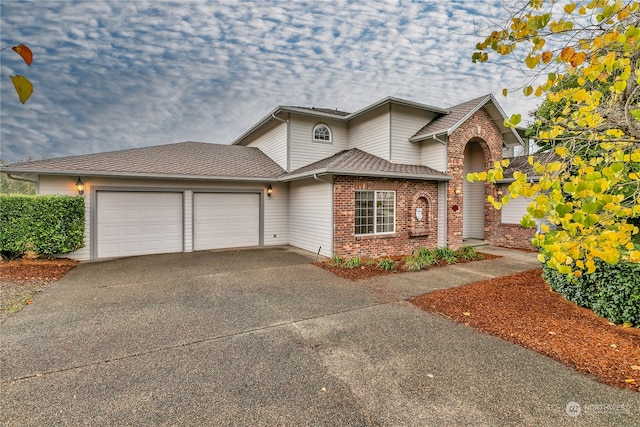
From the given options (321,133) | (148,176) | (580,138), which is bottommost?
(580,138)

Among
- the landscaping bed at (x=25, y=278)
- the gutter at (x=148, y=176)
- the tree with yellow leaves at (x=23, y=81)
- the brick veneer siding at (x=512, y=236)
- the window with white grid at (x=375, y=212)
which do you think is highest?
the gutter at (x=148, y=176)

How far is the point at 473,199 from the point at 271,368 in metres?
13.7

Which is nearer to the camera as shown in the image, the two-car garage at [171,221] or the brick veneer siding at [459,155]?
the two-car garage at [171,221]

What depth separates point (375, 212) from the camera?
10.3m

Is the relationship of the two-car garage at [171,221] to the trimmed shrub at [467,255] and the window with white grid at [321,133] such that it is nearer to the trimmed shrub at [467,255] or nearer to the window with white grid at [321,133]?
the window with white grid at [321,133]

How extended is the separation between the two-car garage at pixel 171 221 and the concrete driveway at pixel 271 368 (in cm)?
438

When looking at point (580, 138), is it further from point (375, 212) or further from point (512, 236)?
point (512, 236)

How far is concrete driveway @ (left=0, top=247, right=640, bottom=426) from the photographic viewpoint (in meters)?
2.62

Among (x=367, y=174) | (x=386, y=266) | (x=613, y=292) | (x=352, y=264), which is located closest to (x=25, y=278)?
(x=352, y=264)

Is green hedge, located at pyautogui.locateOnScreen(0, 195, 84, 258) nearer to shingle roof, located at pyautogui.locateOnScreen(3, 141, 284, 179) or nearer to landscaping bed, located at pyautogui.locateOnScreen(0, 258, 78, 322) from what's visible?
landscaping bed, located at pyautogui.locateOnScreen(0, 258, 78, 322)

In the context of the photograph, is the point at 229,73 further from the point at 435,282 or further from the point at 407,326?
the point at 407,326

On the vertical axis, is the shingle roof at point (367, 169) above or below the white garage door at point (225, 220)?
above

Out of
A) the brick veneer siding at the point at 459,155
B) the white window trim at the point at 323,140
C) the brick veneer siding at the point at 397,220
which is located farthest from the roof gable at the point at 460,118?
the white window trim at the point at 323,140

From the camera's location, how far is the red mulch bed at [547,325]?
349 cm
